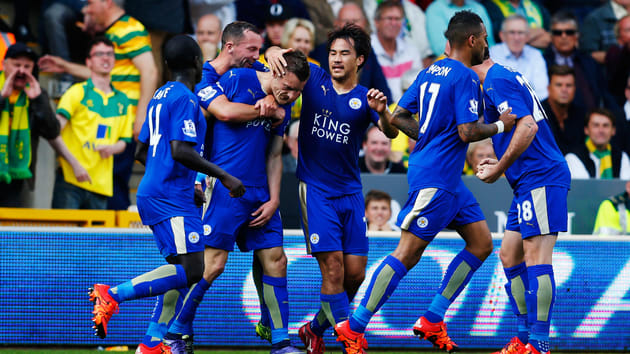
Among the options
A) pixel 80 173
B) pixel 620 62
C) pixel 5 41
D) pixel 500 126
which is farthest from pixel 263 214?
pixel 620 62

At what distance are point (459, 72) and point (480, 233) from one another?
128 centimetres

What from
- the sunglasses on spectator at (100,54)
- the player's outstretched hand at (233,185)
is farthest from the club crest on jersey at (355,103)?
the sunglasses on spectator at (100,54)

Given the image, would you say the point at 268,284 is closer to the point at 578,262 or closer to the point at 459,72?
the point at 459,72

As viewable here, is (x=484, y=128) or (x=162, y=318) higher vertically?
(x=484, y=128)

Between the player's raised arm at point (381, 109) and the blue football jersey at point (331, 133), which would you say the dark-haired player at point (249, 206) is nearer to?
the blue football jersey at point (331, 133)

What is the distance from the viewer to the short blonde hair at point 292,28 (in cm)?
1048

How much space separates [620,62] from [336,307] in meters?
7.57

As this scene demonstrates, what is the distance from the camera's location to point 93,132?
32.4 ft

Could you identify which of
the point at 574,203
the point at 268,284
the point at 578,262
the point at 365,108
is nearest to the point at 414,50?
the point at 574,203

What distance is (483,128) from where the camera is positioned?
6.36 meters

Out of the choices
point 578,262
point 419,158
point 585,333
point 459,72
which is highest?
point 459,72

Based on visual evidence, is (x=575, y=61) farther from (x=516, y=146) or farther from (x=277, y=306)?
(x=277, y=306)

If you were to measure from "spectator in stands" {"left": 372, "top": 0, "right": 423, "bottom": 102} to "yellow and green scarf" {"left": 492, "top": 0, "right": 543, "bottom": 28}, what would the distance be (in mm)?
1780

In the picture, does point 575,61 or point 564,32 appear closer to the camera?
point 564,32
